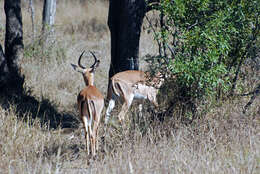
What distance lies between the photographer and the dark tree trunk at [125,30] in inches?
315

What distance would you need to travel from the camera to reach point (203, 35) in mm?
5898

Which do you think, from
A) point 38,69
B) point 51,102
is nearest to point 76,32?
point 38,69

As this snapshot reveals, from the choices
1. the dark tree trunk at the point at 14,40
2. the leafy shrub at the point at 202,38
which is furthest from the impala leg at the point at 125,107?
the dark tree trunk at the point at 14,40

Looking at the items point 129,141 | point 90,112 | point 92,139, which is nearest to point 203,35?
point 129,141

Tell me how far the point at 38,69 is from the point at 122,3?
4072 millimetres

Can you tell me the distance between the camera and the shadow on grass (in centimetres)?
834

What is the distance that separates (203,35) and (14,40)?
14.9 feet

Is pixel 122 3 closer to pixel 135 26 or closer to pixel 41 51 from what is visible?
pixel 135 26

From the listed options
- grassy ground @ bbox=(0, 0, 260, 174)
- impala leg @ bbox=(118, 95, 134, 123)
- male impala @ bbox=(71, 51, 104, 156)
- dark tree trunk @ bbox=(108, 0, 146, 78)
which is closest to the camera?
grassy ground @ bbox=(0, 0, 260, 174)

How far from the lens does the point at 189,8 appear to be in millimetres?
6242

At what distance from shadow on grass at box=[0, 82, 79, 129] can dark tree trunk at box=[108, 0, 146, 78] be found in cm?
136

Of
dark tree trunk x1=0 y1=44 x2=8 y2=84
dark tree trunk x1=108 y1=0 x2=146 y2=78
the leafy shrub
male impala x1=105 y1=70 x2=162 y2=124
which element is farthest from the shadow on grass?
the leafy shrub

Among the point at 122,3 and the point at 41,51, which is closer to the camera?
the point at 122,3

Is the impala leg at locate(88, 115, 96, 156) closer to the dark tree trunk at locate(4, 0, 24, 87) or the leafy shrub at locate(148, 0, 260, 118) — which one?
the leafy shrub at locate(148, 0, 260, 118)
